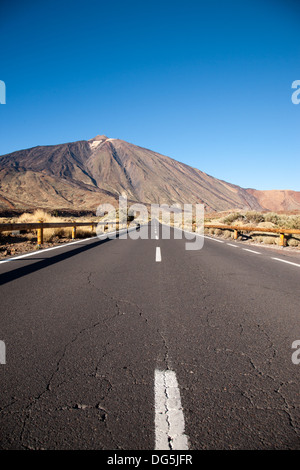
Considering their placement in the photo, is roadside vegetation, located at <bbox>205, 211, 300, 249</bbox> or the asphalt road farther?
roadside vegetation, located at <bbox>205, 211, 300, 249</bbox>

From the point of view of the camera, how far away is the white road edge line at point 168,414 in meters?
1.72

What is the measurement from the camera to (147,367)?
258 cm

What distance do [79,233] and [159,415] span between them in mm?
19088

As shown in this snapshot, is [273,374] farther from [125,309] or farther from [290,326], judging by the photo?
[125,309]

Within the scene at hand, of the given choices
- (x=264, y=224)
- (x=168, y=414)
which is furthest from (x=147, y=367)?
(x=264, y=224)

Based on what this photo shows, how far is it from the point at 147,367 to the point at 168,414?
64cm

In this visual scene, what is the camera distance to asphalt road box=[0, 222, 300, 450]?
182cm

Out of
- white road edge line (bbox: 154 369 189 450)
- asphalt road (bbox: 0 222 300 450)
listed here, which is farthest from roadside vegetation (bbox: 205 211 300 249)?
white road edge line (bbox: 154 369 189 450)

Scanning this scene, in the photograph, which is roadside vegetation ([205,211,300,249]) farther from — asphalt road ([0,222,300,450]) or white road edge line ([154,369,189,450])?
white road edge line ([154,369,189,450])

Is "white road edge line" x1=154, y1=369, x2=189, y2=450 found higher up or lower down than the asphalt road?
higher up

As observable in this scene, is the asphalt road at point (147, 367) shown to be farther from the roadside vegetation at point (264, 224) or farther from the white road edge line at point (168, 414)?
the roadside vegetation at point (264, 224)

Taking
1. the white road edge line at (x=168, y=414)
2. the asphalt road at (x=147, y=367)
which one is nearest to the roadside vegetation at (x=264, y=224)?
the asphalt road at (x=147, y=367)

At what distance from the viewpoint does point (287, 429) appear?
1.84m

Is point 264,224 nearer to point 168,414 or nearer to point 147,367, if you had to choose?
point 147,367
